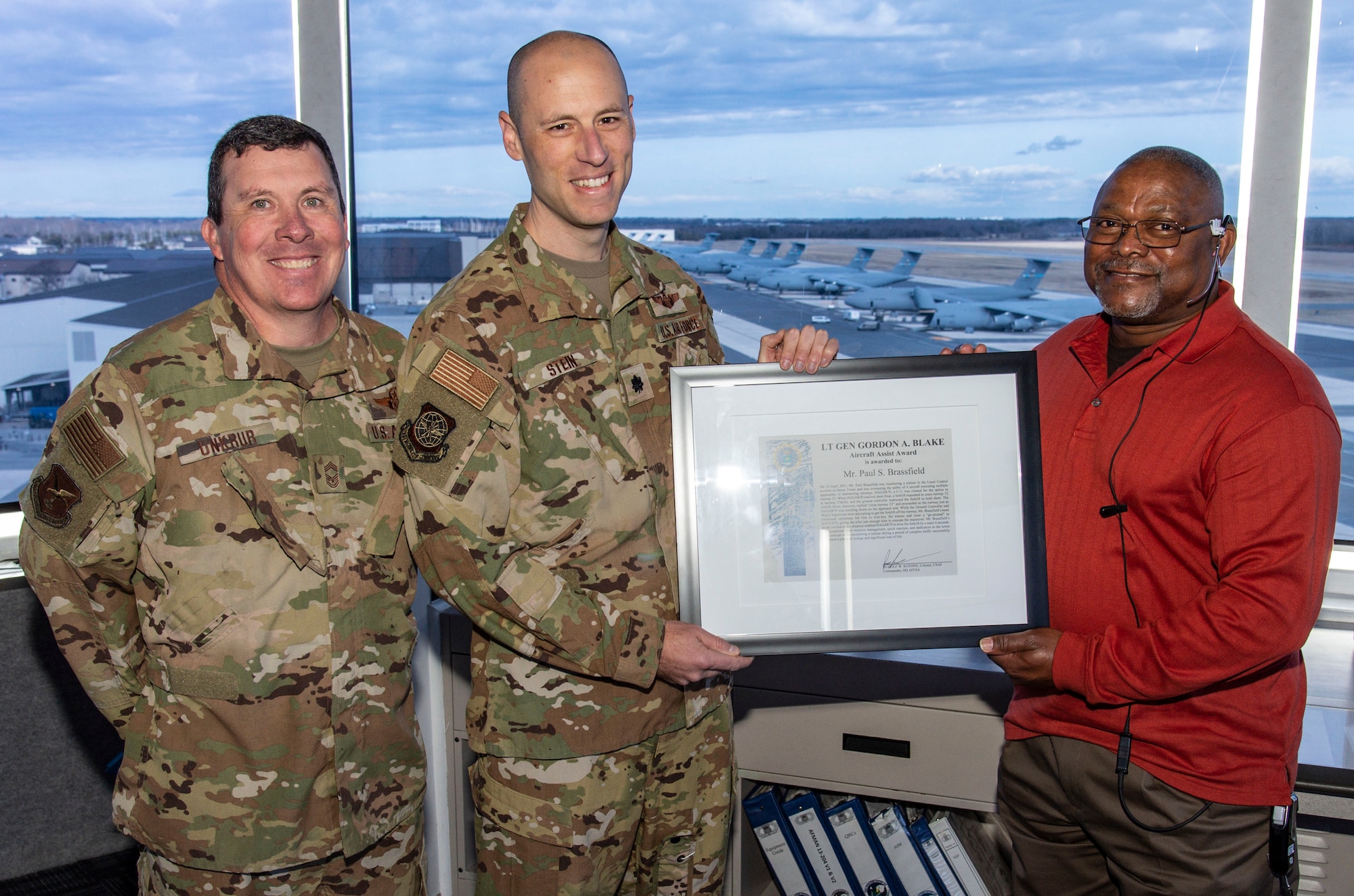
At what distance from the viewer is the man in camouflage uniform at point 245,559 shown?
1351 mm

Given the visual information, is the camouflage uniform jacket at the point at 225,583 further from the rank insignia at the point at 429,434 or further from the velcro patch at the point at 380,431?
the rank insignia at the point at 429,434

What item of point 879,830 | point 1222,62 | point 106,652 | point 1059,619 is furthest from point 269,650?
point 1222,62

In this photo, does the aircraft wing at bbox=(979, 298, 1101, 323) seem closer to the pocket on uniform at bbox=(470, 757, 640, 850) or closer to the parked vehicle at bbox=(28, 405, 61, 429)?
the pocket on uniform at bbox=(470, 757, 640, 850)

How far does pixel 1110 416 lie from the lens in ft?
4.75

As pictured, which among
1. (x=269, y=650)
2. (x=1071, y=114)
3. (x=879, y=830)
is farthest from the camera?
(x=1071, y=114)

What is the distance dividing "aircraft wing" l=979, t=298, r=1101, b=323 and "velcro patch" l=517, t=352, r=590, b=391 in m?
1.40

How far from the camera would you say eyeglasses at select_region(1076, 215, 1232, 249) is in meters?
1.40

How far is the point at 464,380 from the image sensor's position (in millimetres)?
1345

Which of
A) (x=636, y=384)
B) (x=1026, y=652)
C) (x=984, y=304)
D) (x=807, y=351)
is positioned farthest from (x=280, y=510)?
(x=984, y=304)

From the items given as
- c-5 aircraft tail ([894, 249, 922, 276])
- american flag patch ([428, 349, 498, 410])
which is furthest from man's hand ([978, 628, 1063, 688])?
c-5 aircraft tail ([894, 249, 922, 276])

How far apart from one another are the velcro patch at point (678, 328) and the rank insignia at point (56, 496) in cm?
88

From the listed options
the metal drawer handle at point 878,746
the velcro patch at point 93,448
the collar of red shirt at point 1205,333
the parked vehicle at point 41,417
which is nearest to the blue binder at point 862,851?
the metal drawer handle at point 878,746

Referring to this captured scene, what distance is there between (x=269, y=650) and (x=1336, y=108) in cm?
237

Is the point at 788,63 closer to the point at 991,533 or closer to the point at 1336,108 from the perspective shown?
the point at 1336,108
